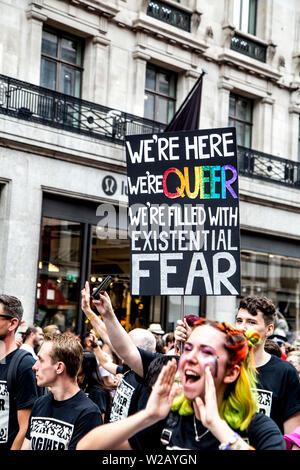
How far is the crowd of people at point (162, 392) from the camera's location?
3051mm

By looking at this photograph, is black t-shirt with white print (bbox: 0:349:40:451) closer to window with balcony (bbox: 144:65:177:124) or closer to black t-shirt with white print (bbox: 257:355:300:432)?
black t-shirt with white print (bbox: 257:355:300:432)

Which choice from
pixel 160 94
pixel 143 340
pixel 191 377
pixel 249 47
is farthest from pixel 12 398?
pixel 249 47

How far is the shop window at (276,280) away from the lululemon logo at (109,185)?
5.31 m

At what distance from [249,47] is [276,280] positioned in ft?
23.3

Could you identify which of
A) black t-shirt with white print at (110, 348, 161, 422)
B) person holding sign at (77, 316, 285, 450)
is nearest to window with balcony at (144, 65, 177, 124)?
black t-shirt with white print at (110, 348, 161, 422)

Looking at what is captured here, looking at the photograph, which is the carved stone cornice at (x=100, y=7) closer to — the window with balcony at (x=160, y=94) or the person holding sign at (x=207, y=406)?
the window with balcony at (x=160, y=94)

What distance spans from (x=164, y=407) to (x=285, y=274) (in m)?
20.7

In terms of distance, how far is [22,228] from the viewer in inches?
623

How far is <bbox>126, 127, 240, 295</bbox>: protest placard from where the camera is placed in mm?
6656

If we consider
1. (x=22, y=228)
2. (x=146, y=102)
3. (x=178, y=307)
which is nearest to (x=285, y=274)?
(x=178, y=307)

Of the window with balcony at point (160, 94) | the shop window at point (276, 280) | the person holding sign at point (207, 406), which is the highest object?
the window with balcony at point (160, 94)

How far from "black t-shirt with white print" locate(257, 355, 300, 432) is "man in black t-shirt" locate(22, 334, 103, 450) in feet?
3.56

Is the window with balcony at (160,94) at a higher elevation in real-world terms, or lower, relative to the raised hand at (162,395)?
higher

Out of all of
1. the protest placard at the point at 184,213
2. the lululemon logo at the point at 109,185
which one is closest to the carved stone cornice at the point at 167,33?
the lululemon logo at the point at 109,185
